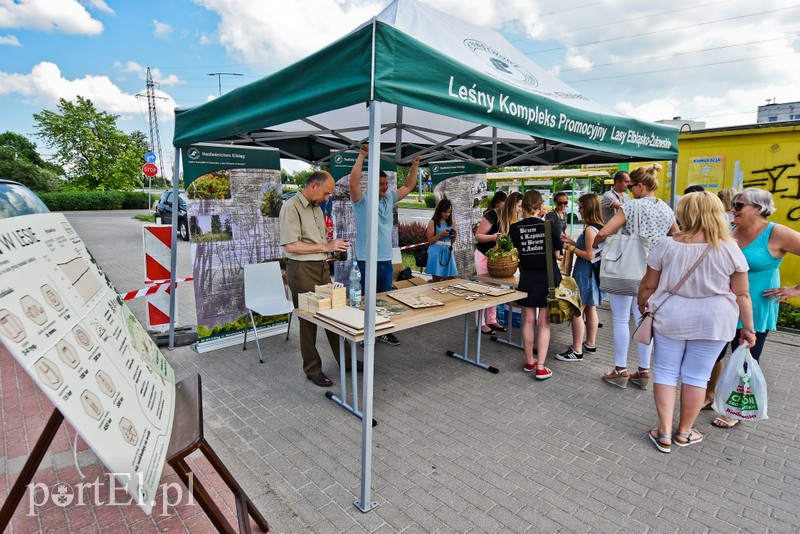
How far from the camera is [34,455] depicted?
6.14ft

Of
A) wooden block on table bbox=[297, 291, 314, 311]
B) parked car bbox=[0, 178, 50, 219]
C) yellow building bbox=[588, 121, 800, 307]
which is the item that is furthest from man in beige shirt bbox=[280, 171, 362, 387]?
yellow building bbox=[588, 121, 800, 307]

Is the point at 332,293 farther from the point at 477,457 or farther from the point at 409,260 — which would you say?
the point at 409,260

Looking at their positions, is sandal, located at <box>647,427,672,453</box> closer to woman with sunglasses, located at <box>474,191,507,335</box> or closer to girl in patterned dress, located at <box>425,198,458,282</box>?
woman with sunglasses, located at <box>474,191,507,335</box>

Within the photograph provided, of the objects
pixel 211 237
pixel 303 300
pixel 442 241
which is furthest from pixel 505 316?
pixel 211 237

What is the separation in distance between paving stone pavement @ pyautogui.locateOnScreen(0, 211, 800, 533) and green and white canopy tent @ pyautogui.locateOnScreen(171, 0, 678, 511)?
42 centimetres

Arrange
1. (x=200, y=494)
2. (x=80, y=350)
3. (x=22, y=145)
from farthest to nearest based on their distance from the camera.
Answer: (x=22, y=145)
(x=200, y=494)
(x=80, y=350)

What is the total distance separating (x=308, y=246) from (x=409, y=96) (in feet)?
6.29

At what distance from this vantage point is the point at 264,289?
4930mm

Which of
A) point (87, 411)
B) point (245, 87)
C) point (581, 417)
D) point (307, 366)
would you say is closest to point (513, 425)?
point (581, 417)

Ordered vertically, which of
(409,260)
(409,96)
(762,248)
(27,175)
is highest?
(27,175)

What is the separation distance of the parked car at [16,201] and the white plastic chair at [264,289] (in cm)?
280

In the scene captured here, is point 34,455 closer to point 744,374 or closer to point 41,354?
point 41,354

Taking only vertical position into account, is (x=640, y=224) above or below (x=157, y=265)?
above

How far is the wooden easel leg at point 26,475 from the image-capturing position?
5.90ft
